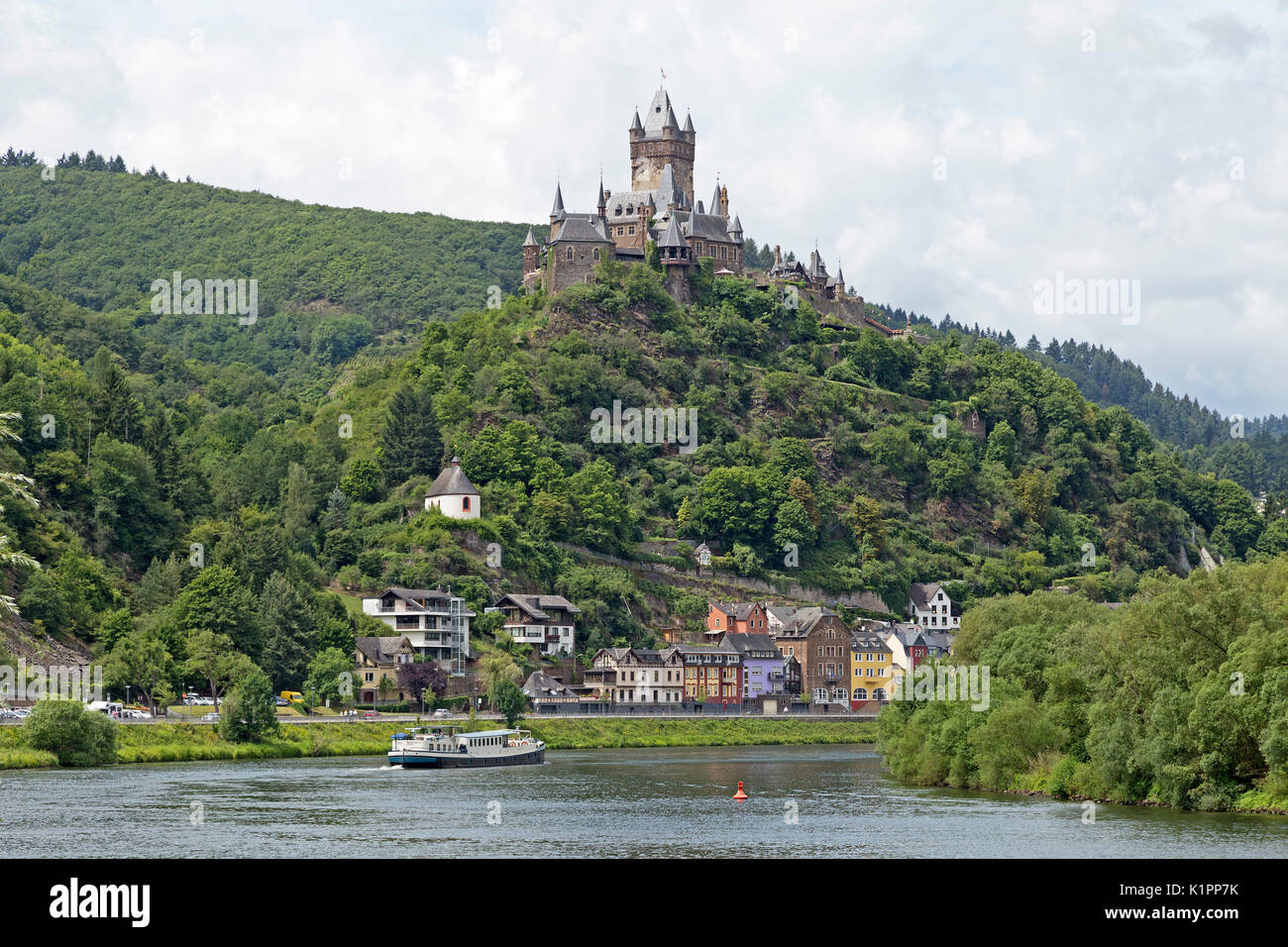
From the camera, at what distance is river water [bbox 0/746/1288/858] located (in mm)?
55406

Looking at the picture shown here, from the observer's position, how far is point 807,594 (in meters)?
174

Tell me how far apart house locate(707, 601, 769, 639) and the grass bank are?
17217mm

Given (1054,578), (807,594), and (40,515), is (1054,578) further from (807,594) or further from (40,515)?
(40,515)

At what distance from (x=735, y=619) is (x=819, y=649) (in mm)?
8317

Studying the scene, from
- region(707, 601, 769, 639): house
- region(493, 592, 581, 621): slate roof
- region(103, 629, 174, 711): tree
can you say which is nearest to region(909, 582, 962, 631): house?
region(707, 601, 769, 639): house

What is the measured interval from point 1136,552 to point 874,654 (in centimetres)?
4706

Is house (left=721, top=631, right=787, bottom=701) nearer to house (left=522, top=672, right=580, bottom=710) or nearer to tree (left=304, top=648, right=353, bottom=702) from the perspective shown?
house (left=522, top=672, right=580, bottom=710)

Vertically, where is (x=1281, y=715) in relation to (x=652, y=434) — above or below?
below

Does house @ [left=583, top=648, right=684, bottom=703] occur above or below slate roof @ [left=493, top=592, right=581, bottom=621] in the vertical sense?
below

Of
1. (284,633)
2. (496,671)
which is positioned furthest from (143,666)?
(496,671)

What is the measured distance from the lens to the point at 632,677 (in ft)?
486

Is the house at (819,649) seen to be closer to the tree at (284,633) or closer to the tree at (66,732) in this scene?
the tree at (284,633)
